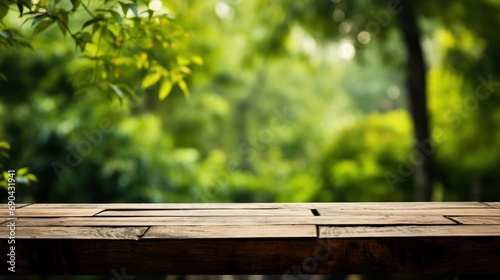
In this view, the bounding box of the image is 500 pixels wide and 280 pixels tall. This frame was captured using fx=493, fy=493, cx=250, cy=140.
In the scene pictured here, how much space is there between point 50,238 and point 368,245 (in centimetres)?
69

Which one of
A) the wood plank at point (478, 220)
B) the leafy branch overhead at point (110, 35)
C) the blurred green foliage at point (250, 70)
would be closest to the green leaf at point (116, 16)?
the leafy branch overhead at point (110, 35)

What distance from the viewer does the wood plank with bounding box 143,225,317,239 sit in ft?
3.52

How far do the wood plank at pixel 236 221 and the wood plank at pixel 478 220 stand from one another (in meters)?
0.03

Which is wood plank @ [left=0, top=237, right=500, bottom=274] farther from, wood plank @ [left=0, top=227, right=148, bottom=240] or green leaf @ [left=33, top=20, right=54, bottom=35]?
green leaf @ [left=33, top=20, right=54, bottom=35]

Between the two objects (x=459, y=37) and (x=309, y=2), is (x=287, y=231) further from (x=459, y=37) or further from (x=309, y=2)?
(x=459, y=37)

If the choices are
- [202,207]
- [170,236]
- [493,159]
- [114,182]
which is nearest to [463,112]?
[493,159]

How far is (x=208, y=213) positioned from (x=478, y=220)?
71 cm

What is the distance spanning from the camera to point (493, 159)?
5.07 m

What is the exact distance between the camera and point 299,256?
1.04m

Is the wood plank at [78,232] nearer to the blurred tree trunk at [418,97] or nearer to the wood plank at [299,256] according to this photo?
the wood plank at [299,256]

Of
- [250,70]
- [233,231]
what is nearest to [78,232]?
[233,231]

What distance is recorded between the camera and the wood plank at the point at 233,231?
1.07m

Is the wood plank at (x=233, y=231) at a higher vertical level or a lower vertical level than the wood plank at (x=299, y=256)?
higher

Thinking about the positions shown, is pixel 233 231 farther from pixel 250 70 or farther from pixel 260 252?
pixel 250 70
